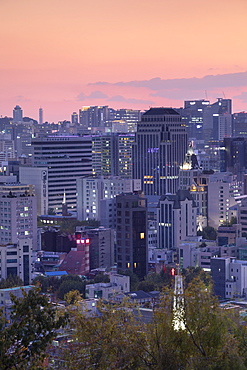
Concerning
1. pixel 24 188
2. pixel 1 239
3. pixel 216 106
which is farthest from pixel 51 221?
pixel 216 106

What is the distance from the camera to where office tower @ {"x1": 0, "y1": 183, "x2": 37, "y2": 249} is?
4944cm

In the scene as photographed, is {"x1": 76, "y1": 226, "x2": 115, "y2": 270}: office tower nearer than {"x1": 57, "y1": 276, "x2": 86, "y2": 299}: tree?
No

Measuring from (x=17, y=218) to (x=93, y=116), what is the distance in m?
91.6

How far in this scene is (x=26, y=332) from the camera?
11.9 metres

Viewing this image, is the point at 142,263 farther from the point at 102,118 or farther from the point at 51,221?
the point at 102,118

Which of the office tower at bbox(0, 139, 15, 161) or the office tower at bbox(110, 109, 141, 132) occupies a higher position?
the office tower at bbox(110, 109, 141, 132)

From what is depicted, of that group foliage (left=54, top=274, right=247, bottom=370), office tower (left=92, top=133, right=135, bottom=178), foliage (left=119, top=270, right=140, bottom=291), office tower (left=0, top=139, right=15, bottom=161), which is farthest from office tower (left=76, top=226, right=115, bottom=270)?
office tower (left=0, top=139, right=15, bottom=161)

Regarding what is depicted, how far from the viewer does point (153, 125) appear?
263 feet

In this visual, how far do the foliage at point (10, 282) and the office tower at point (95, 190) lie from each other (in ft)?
88.6

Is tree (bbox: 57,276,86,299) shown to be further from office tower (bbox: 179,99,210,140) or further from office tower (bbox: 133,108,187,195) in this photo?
office tower (bbox: 179,99,210,140)

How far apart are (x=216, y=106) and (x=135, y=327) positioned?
123 m

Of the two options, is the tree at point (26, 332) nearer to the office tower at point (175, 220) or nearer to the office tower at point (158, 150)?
the office tower at point (175, 220)

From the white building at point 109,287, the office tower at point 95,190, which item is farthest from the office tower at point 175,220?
the office tower at point 95,190

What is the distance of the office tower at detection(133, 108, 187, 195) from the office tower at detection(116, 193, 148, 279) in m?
34.6
